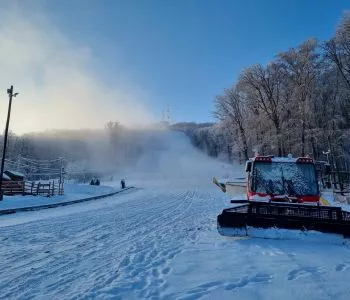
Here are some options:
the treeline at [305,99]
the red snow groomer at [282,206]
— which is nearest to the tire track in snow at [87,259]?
the red snow groomer at [282,206]

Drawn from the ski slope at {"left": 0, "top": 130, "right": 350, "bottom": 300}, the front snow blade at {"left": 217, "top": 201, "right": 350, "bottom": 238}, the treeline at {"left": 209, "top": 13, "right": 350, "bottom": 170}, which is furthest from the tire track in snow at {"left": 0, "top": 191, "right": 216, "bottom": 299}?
the treeline at {"left": 209, "top": 13, "right": 350, "bottom": 170}

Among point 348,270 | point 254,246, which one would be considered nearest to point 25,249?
point 254,246

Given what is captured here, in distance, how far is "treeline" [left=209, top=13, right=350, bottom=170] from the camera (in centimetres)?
3081

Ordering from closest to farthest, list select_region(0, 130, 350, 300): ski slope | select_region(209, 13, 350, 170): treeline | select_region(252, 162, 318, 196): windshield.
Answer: select_region(0, 130, 350, 300): ski slope < select_region(252, 162, 318, 196): windshield < select_region(209, 13, 350, 170): treeline

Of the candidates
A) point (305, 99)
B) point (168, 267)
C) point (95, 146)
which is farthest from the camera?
point (95, 146)

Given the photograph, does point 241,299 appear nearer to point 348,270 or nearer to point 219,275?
point 219,275

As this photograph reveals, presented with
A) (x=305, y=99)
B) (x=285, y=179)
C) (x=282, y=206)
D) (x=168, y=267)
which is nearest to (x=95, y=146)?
(x=305, y=99)

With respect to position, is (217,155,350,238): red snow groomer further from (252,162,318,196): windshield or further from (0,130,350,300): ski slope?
(0,130,350,300): ski slope

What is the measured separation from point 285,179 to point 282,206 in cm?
238

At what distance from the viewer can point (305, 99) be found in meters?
33.2

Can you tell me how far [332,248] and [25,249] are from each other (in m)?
7.24

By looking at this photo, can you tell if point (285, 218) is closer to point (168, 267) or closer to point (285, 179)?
point (285, 179)

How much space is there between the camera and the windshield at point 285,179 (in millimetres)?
10266

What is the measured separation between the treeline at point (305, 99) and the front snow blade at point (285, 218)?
72.8 feet
